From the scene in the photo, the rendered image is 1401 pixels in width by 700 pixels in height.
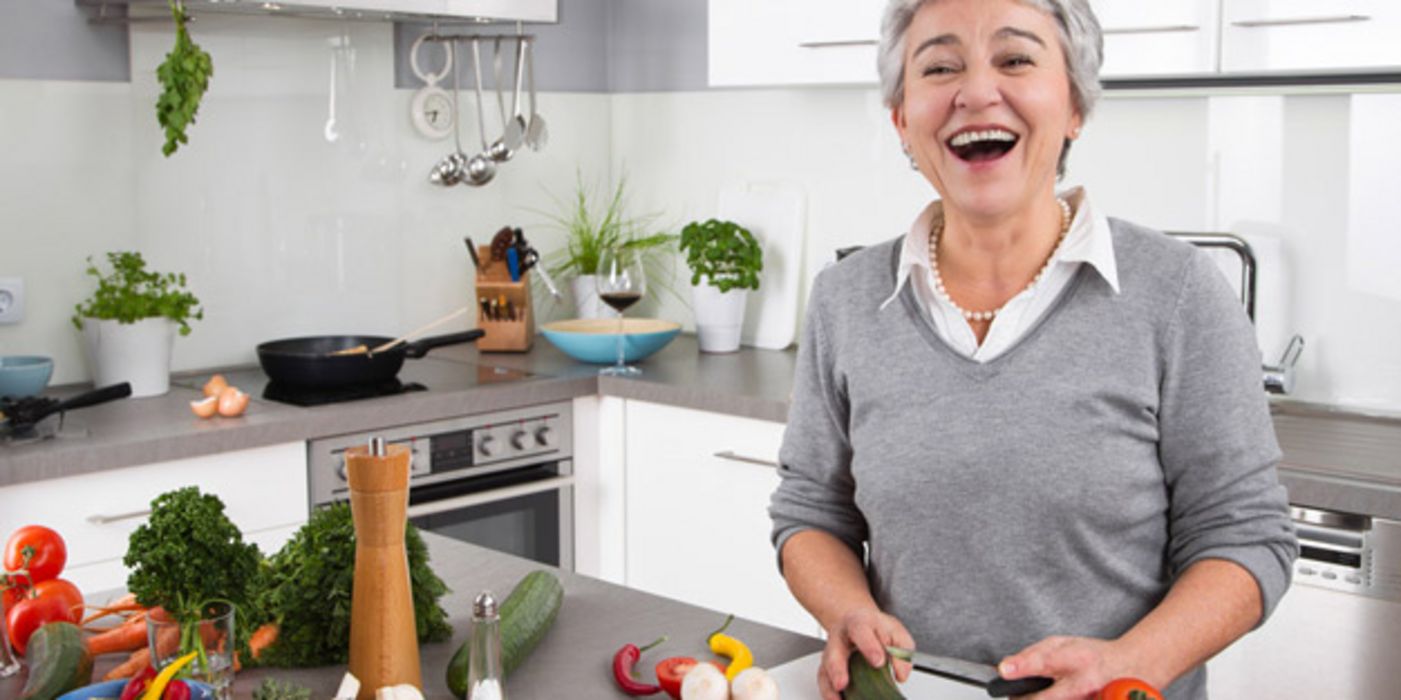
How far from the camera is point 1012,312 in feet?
5.57

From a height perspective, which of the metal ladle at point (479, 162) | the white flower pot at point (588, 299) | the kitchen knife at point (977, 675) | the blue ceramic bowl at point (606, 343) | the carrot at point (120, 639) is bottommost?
the carrot at point (120, 639)

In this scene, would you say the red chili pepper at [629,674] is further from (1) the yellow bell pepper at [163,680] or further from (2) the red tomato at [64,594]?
(2) the red tomato at [64,594]

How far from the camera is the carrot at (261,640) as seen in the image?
1.61 m

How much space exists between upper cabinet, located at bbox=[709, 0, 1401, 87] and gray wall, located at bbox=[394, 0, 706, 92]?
→ 2.23ft

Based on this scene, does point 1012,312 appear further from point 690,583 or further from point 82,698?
point 690,583

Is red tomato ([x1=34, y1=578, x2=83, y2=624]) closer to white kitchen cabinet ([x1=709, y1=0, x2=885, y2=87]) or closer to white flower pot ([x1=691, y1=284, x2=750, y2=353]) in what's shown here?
white kitchen cabinet ([x1=709, y1=0, x2=885, y2=87])

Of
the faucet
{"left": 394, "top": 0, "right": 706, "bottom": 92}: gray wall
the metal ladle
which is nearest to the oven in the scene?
the metal ladle

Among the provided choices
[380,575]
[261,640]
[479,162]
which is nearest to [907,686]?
[380,575]

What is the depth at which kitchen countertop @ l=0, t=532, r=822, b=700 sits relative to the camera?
1.58 metres

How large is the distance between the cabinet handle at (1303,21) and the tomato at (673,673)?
5.31 ft

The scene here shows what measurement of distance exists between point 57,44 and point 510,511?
1.31 meters

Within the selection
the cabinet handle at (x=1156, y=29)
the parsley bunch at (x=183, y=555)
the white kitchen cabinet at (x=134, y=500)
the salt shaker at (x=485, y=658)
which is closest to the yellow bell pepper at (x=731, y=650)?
the salt shaker at (x=485, y=658)

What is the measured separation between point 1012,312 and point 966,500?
0.66 feet

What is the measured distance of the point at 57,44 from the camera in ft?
10.8
